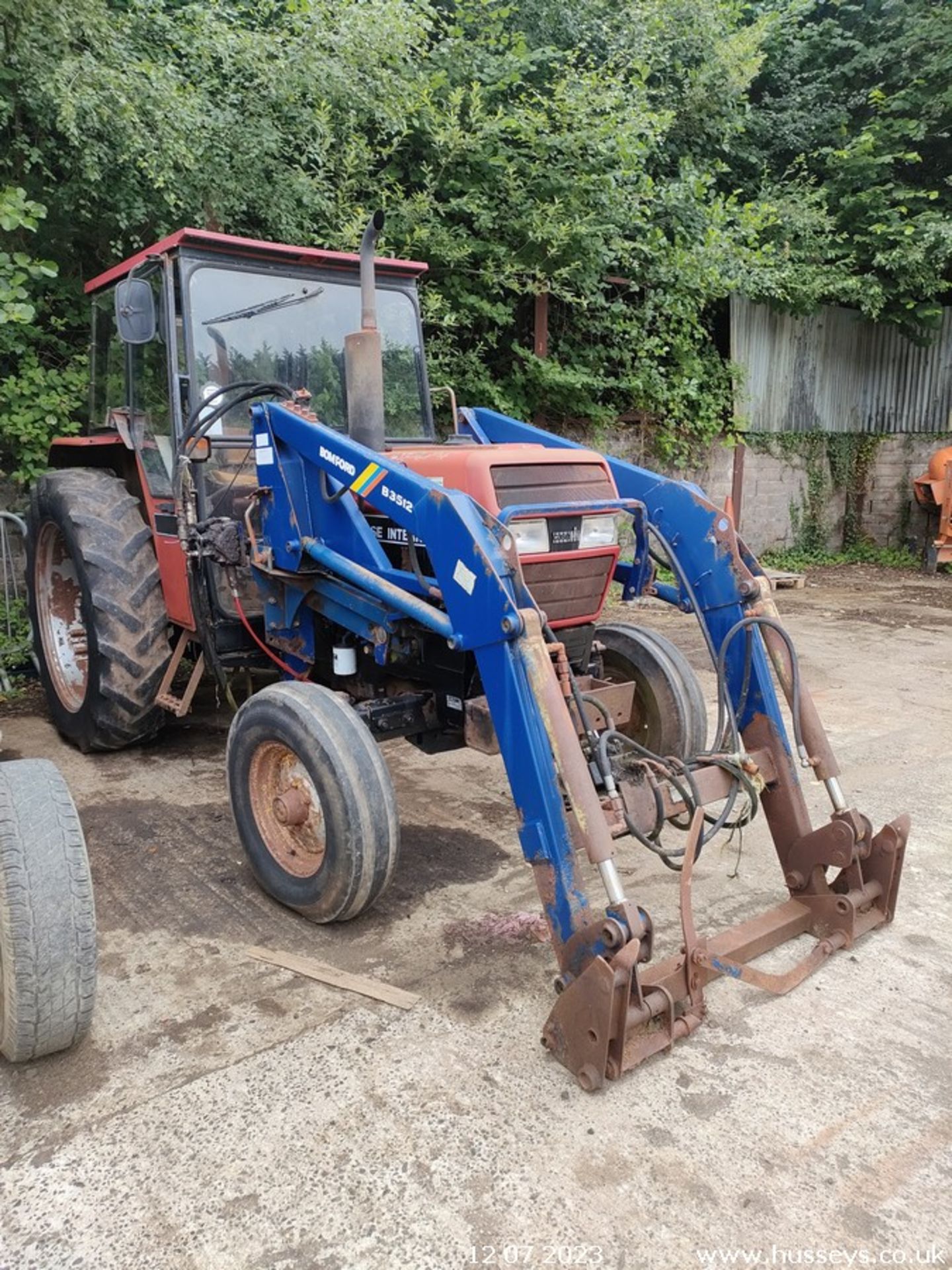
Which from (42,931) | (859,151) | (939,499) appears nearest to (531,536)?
(42,931)

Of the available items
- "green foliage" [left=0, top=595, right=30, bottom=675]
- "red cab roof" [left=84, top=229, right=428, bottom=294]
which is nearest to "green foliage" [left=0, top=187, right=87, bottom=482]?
"green foliage" [left=0, top=595, right=30, bottom=675]

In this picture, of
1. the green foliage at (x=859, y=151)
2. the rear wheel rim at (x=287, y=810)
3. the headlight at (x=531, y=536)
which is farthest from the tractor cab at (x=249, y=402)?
the green foliage at (x=859, y=151)

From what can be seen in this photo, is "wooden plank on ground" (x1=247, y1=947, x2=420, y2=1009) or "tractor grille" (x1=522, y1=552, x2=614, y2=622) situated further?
"tractor grille" (x1=522, y1=552, x2=614, y2=622)

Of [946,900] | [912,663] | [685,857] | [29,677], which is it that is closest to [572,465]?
[685,857]

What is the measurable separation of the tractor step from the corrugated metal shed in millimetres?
8525

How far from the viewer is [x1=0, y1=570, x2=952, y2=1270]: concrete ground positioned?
1.83 meters

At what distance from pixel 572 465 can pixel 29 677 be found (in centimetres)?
416

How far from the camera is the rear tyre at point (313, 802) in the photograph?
9.21ft

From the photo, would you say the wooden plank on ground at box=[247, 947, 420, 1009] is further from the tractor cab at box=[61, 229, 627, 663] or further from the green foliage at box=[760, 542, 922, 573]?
the green foliage at box=[760, 542, 922, 573]

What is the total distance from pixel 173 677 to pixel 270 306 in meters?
1.76

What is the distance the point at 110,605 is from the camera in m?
4.14

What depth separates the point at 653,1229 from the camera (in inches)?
72.4

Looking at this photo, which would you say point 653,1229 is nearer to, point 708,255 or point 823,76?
point 708,255
